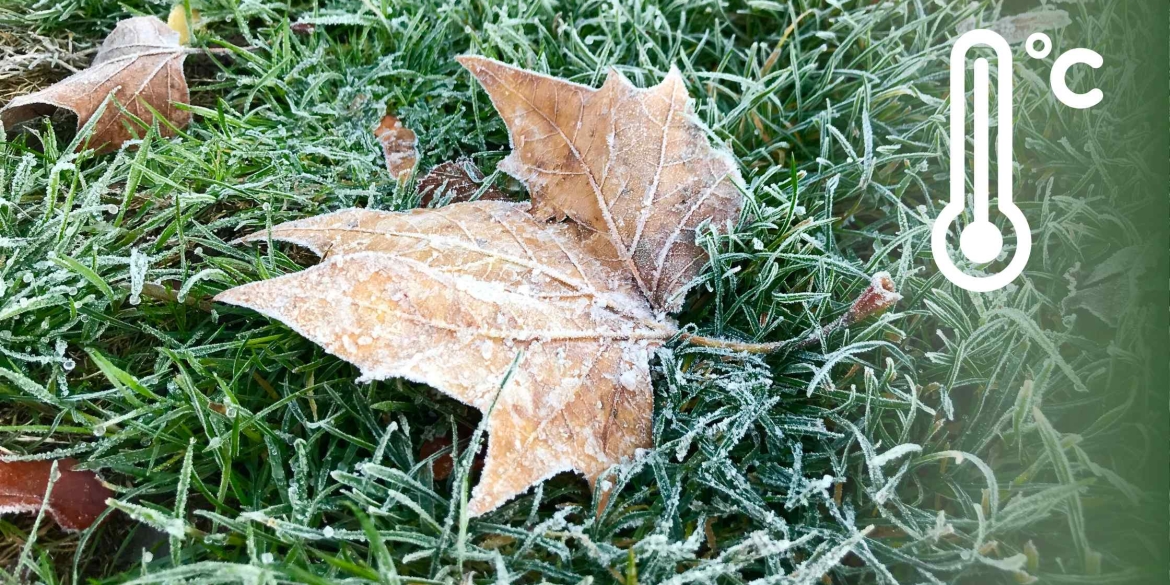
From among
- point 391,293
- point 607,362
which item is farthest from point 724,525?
point 391,293

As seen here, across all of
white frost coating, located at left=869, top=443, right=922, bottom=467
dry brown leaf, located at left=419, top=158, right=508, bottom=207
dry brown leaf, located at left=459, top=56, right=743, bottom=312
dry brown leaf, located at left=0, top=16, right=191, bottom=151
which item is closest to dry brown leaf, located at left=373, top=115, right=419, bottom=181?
dry brown leaf, located at left=419, top=158, right=508, bottom=207

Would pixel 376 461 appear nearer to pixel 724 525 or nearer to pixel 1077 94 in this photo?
pixel 724 525

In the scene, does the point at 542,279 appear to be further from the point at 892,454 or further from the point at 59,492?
the point at 59,492

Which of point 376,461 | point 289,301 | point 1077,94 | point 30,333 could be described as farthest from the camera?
point 1077,94

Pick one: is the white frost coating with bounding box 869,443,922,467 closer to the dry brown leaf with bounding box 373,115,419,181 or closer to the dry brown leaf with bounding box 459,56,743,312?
the dry brown leaf with bounding box 459,56,743,312

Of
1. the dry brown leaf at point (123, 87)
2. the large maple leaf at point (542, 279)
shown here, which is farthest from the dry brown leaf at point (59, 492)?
the dry brown leaf at point (123, 87)

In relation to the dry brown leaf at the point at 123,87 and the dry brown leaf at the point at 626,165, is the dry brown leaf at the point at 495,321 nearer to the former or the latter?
the dry brown leaf at the point at 626,165

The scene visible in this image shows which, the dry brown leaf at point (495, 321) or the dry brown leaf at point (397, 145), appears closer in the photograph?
the dry brown leaf at point (495, 321)
